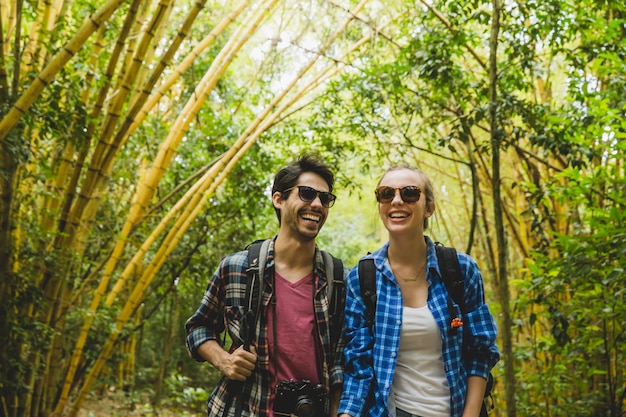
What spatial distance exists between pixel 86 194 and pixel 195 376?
7613mm

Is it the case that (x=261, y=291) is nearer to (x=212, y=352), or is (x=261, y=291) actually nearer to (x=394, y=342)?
(x=212, y=352)

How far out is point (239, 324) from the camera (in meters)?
1.88

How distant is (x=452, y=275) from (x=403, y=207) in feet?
0.83

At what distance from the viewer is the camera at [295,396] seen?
1.72 meters

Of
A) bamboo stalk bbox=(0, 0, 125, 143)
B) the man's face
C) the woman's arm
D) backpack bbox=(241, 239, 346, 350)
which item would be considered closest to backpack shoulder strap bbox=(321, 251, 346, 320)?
backpack bbox=(241, 239, 346, 350)

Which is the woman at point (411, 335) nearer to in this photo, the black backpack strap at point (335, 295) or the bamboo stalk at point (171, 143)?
the black backpack strap at point (335, 295)

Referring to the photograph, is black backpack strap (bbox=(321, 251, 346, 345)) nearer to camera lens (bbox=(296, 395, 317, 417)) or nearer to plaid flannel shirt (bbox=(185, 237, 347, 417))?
plaid flannel shirt (bbox=(185, 237, 347, 417))

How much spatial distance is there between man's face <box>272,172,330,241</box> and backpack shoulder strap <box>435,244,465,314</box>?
40 cm

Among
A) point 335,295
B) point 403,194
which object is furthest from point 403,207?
point 335,295

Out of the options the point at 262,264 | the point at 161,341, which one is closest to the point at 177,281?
the point at 161,341

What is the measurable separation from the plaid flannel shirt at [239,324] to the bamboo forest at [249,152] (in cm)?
130

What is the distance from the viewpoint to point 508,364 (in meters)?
3.57

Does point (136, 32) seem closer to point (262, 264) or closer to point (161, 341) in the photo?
point (262, 264)

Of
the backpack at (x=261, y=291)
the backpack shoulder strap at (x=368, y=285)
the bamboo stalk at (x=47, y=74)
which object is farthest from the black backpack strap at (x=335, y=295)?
the bamboo stalk at (x=47, y=74)
